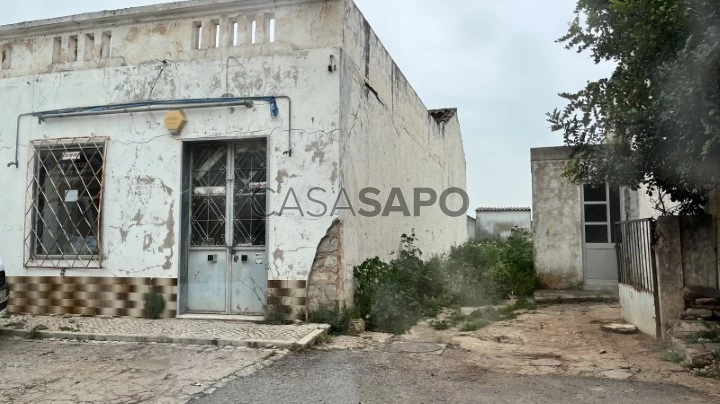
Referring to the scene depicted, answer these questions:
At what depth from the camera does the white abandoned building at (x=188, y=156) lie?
682cm

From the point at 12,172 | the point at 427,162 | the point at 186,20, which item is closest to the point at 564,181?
the point at 427,162

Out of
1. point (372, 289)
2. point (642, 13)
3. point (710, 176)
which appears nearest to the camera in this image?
point (642, 13)

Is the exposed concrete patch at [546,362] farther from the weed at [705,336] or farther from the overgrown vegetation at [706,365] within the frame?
the weed at [705,336]

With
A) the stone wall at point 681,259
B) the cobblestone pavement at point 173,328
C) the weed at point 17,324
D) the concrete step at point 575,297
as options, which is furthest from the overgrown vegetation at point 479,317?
the weed at point 17,324

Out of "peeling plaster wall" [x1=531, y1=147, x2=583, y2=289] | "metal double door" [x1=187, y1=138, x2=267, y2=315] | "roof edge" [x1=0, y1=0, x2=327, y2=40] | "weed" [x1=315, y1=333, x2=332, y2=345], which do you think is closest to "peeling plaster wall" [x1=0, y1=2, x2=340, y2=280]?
"roof edge" [x1=0, y1=0, x2=327, y2=40]

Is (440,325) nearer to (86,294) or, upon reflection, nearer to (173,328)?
(173,328)

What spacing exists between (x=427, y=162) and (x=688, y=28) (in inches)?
323

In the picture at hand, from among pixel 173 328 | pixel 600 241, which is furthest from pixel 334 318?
pixel 600 241

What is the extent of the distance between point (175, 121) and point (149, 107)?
19.6 inches

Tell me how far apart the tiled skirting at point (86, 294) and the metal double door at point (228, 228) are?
0.45 metres

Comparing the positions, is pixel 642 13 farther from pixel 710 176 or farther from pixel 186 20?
pixel 186 20

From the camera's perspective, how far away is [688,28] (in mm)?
4383

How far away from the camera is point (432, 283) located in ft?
28.6

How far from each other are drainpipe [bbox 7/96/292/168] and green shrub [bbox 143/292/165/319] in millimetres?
2519
